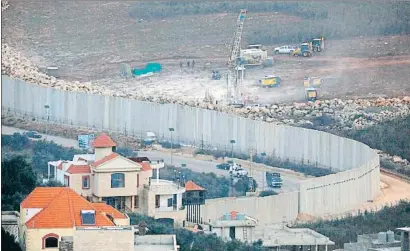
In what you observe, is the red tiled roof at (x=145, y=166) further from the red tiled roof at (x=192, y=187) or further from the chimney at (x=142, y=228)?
the chimney at (x=142, y=228)

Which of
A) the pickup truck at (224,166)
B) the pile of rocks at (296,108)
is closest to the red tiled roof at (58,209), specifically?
the pickup truck at (224,166)

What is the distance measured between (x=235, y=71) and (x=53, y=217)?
1184 inches

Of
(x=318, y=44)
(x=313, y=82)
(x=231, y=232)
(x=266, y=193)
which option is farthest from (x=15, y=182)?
(x=318, y=44)

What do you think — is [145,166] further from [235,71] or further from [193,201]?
[235,71]

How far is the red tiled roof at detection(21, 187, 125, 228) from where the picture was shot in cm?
2816

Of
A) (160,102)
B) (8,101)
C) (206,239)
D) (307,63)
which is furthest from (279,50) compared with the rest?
(206,239)

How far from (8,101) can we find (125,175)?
1388 centimetres

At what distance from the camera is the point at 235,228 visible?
33281mm

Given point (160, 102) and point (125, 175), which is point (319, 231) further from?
point (160, 102)

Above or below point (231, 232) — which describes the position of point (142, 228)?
above

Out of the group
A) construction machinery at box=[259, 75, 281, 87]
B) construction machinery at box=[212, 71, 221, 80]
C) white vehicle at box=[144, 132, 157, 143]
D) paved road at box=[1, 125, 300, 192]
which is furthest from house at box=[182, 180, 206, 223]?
construction machinery at box=[212, 71, 221, 80]

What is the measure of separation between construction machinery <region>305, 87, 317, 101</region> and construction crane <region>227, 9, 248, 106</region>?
1.39m

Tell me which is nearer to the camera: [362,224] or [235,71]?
[362,224]

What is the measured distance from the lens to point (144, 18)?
63.9m
